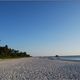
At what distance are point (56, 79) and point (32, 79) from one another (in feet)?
5.64

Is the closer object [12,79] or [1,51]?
[12,79]

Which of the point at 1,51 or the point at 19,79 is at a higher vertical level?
the point at 1,51

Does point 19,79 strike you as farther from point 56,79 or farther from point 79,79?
point 79,79

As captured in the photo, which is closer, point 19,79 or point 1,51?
point 19,79

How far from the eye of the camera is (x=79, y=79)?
10977mm

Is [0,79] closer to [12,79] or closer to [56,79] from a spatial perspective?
[12,79]

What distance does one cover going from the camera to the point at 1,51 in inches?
3265

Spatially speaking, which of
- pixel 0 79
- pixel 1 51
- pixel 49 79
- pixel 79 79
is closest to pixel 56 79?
pixel 49 79

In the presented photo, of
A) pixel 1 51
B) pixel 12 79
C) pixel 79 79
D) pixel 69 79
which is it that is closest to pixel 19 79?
pixel 12 79

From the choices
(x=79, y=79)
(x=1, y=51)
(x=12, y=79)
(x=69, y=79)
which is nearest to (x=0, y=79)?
(x=12, y=79)

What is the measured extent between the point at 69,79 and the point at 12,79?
160 inches

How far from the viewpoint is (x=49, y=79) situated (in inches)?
439

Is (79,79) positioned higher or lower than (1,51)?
lower

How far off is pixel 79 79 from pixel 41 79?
2.67 m
